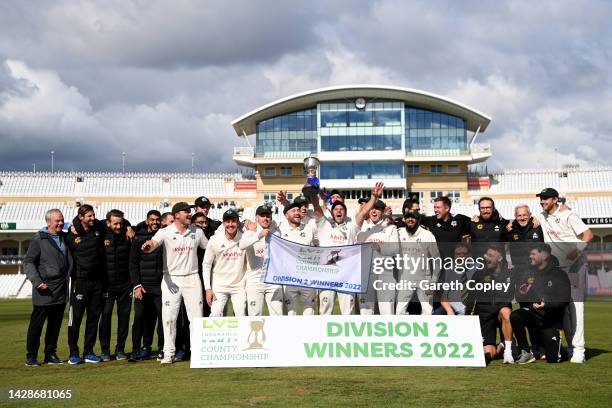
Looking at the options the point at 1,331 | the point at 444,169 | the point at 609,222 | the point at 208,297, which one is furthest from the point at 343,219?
the point at 444,169

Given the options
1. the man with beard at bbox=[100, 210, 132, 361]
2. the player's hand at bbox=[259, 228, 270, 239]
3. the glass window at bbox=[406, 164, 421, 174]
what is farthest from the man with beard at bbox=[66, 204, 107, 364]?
the glass window at bbox=[406, 164, 421, 174]

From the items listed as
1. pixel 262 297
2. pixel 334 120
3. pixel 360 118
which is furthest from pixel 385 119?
pixel 262 297

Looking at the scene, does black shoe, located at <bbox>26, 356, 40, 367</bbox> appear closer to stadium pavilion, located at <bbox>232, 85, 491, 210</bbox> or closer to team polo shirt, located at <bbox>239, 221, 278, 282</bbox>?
team polo shirt, located at <bbox>239, 221, 278, 282</bbox>

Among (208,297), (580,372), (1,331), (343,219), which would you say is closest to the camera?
(580,372)

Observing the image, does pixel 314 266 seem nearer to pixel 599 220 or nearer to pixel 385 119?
pixel 599 220

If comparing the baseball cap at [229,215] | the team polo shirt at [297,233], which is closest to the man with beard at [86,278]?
the baseball cap at [229,215]

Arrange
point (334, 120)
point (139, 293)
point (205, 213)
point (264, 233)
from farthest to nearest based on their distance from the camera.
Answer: point (334, 120) < point (205, 213) < point (139, 293) < point (264, 233)

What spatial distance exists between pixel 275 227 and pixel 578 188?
204ft

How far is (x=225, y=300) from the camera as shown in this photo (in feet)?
30.8

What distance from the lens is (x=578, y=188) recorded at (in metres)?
65.5

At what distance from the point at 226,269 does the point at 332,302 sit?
1608mm

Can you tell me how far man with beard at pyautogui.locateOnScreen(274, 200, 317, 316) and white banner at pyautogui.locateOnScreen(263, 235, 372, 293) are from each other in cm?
19

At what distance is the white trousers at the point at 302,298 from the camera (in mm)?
9438

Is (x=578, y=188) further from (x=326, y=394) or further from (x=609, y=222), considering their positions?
(x=326, y=394)
